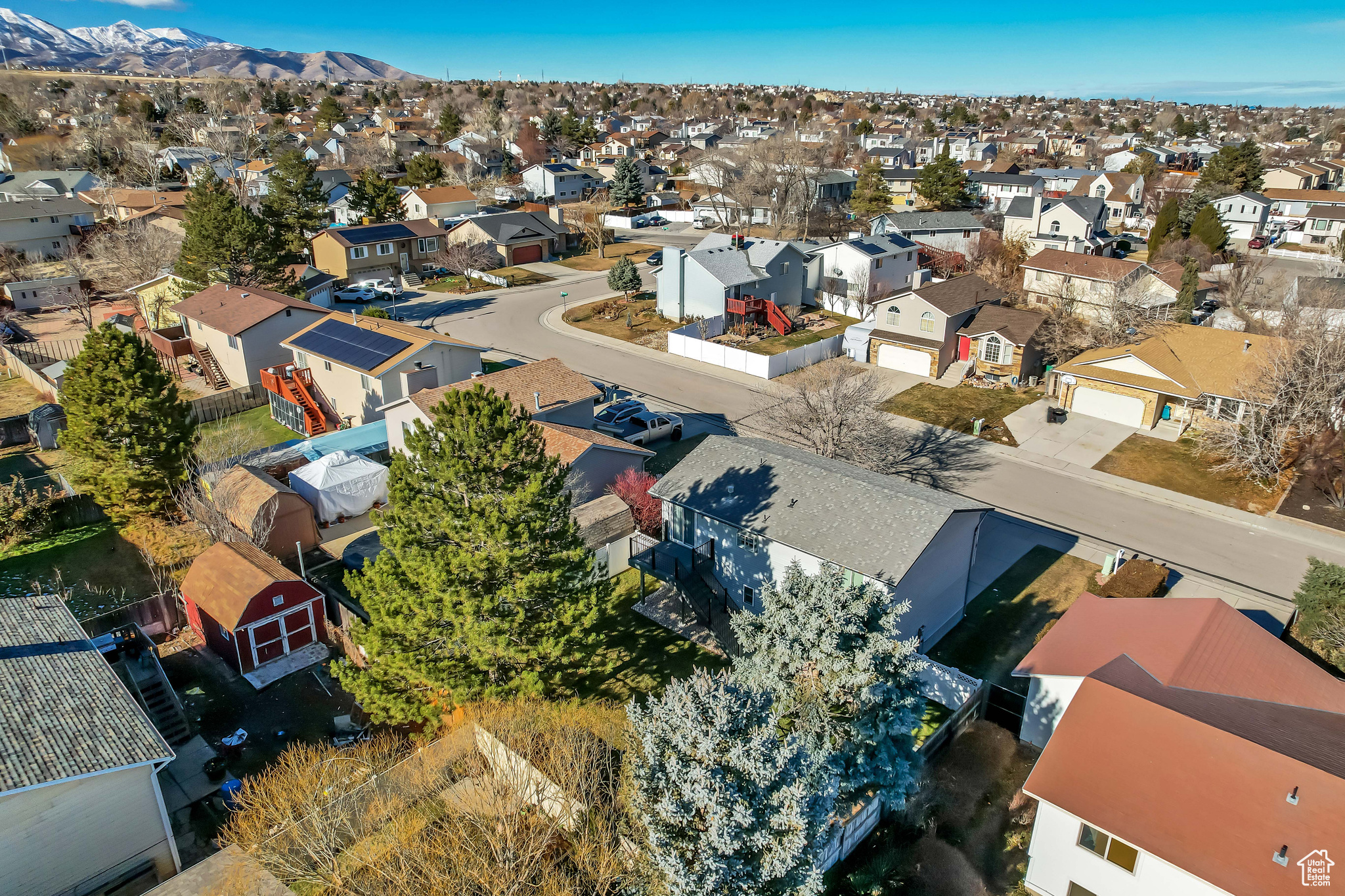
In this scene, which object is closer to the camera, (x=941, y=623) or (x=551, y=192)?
(x=941, y=623)

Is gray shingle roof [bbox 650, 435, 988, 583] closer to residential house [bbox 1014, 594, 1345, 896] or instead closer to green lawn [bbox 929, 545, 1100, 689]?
green lawn [bbox 929, 545, 1100, 689]

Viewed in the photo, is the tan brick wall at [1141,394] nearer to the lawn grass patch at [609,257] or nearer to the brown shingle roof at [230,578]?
the brown shingle roof at [230,578]

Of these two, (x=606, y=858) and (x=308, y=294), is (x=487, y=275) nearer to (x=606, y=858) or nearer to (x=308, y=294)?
(x=308, y=294)

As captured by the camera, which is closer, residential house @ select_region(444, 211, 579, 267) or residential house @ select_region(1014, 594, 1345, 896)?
residential house @ select_region(1014, 594, 1345, 896)

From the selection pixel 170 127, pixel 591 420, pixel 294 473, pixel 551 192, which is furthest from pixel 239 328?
pixel 170 127

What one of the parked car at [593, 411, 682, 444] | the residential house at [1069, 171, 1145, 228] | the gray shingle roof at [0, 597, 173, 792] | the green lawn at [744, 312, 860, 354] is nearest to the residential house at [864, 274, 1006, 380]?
the green lawn at [744, 312, 860, 354]

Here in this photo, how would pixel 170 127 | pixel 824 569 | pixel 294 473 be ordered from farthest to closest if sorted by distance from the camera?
pixel 170 127, pixel 294 473, pixel 824 569

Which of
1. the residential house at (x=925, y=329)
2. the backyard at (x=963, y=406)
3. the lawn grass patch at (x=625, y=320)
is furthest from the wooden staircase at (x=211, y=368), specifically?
the residential house at (x=925, y=329)
